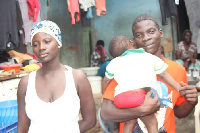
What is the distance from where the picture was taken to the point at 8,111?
2.12 metres

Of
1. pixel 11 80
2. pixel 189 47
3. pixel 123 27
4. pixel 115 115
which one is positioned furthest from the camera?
pixel 123 27

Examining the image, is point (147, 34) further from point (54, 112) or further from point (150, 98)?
point (54, 112)

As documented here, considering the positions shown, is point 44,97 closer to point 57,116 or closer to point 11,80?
point 57,116

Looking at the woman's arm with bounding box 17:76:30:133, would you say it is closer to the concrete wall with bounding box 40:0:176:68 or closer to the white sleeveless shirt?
the white sleeveless shirt

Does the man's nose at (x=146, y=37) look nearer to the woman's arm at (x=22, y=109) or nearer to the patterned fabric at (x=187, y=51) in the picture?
the woman's arm at (x=22, y=109)

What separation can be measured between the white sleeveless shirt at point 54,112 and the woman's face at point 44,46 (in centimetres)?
26

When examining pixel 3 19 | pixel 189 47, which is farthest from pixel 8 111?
pixel 189 47

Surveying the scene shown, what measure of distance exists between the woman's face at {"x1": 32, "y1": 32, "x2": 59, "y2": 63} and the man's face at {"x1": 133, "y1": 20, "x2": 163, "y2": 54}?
2.14 ft

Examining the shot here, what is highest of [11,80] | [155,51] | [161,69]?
[155,51]

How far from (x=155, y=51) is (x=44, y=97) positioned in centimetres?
92

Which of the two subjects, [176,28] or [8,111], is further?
[176,28]

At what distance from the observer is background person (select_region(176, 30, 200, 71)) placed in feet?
22.0

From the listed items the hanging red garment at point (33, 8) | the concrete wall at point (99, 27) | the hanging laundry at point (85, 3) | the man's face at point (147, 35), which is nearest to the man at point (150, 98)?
the man's face at point (147, 35)

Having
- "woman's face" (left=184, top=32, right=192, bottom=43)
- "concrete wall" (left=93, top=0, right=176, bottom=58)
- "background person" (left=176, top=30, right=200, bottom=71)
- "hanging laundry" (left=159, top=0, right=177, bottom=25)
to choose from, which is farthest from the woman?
"concrete wall" (left=93, top=0, right=176, bottom=58)
